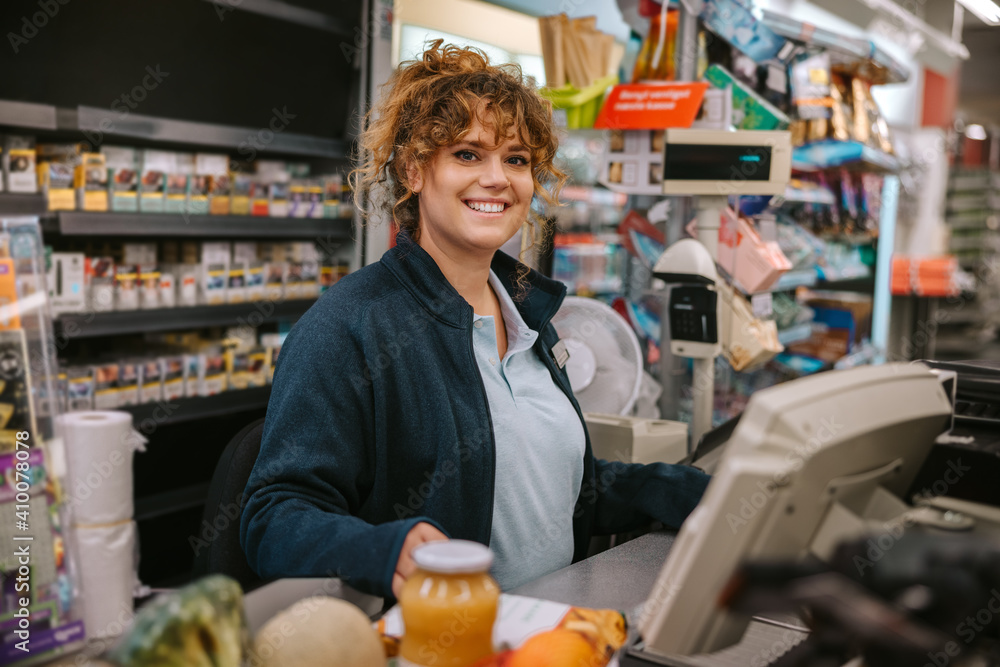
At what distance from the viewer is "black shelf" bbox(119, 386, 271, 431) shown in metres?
3.23

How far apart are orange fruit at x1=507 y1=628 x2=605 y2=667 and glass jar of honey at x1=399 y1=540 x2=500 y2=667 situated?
8cm

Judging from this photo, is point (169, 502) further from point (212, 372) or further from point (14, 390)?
point (14, 390)

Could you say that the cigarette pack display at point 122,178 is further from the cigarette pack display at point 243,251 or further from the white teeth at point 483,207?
the white teeth at point 483,207

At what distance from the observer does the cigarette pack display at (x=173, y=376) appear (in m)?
3.34

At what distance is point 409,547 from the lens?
3.98 ft

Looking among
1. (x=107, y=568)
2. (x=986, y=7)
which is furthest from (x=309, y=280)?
(x=986, y=7)

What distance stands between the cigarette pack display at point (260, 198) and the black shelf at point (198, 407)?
79cm

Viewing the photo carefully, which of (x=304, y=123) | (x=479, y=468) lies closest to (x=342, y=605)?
(x=479, y=468)

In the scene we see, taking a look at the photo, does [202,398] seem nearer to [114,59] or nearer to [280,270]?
[280,270]

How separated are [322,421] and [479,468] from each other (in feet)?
1.11

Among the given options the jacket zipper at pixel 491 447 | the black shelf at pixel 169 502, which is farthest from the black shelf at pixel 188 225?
the jacket zipper at pixel 491 447

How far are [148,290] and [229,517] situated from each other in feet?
6.34

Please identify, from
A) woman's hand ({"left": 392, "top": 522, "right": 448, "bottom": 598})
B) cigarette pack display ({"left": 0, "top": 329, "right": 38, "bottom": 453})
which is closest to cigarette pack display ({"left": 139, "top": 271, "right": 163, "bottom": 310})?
cigarette pack display ({"left": 0, "top": 329, "right": 38, "bottom": 453})

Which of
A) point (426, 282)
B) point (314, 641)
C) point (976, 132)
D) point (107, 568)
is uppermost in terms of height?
point (976, 132)
